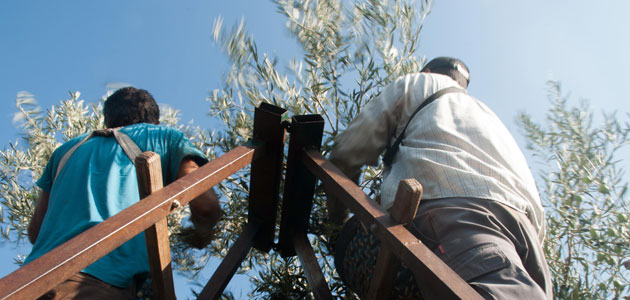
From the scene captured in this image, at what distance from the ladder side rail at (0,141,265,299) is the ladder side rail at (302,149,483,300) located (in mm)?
601

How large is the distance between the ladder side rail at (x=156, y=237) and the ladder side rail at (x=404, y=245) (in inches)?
33.6

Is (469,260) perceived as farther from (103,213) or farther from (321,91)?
(321,91)

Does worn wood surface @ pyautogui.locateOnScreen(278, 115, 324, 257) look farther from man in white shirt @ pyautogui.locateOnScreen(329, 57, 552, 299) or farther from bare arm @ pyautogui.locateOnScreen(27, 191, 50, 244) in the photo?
bare arm @ pyautogui.locateOnScreen(27, 191, 50, 244)

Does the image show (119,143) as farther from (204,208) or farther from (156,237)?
(156,237)

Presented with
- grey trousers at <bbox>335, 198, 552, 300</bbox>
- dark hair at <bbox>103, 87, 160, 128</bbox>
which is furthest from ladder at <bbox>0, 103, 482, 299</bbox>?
dark hair at <bbox>103, 87, 160, 128</bbox>

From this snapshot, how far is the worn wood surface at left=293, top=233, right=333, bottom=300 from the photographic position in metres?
3.08

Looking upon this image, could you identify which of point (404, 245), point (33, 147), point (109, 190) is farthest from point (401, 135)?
point (33, 147)

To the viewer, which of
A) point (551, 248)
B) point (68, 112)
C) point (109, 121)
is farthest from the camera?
point (68, 112)

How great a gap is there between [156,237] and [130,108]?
1.43m

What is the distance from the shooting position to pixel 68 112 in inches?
267

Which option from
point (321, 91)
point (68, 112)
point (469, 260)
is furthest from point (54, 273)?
point (68, 112)

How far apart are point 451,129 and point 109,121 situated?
2154 millimetres

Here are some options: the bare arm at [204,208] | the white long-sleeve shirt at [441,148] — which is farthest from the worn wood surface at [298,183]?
the bare arm at [204,208]

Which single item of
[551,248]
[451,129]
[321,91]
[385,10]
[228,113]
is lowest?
[551,248]
